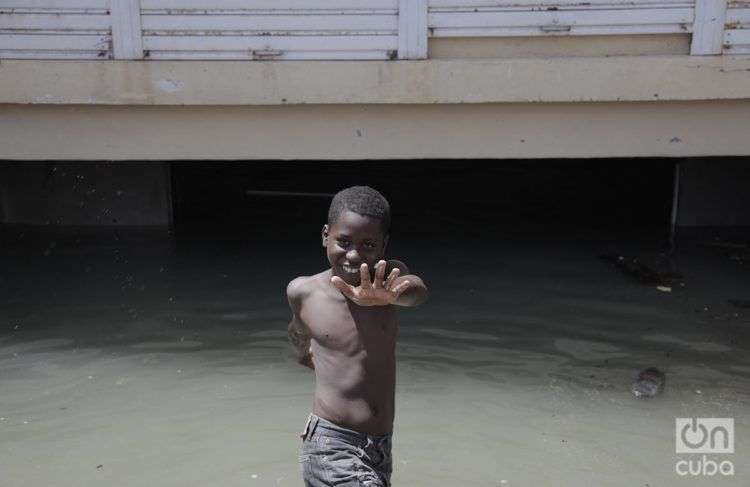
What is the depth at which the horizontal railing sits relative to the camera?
16.4ft

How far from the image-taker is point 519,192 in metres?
10.9

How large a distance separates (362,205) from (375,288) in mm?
255

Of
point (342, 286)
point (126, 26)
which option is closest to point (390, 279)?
point (342, 286)

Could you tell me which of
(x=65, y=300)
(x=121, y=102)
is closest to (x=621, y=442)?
(x=121, y=102)

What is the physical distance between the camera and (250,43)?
510 cm

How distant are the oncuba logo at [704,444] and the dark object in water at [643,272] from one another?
2518 millimetres

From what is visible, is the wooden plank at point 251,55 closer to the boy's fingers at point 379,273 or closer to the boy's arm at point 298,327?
the boy's arm at point 298,327

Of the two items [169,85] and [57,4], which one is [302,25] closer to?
[169,85]

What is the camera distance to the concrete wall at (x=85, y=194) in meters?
8.00

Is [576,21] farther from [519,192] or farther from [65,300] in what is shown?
[519,192]

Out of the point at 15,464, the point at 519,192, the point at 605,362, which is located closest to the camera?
the point at 15,464

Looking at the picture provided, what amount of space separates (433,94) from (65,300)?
342 centimetres

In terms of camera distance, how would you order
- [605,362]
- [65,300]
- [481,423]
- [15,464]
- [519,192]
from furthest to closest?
[519,192]
[65,300]
[605,362]
[481,423]
[15,464]

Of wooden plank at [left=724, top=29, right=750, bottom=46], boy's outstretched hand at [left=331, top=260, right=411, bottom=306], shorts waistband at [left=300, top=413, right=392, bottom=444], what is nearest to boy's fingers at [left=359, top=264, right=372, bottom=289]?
boy's outstretched hand at [left=331, top=260, right=411, bottom=306]
